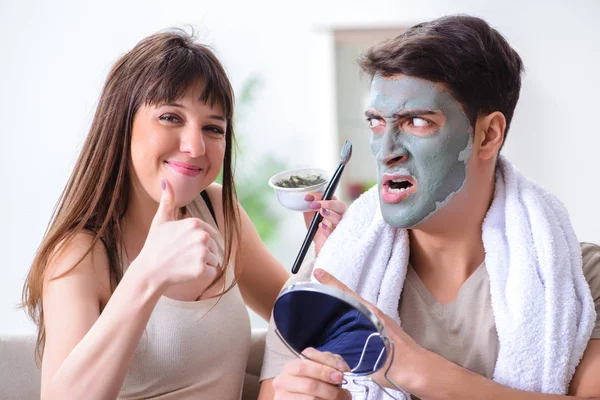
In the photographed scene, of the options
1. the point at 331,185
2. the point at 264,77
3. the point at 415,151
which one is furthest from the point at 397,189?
the point at 264,77

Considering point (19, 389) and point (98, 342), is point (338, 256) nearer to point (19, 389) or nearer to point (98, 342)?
point (98, 342)

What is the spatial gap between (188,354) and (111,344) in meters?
0.29

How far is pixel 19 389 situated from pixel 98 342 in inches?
20.1

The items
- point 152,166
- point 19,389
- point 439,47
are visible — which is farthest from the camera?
point 19,389

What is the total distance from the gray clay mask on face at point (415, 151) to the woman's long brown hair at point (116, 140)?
37 cm

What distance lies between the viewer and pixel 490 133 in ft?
4.69

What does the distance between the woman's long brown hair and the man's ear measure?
0.51 meters

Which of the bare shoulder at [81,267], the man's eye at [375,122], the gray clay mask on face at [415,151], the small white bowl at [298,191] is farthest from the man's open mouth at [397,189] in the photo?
the bare shoulder at [81,267]

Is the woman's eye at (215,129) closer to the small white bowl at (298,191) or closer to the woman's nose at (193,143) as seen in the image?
the woman's nose at (193,143)

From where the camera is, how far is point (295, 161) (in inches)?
185

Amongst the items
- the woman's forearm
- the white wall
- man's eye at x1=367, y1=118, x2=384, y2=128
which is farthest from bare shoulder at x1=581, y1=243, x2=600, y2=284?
the white wall

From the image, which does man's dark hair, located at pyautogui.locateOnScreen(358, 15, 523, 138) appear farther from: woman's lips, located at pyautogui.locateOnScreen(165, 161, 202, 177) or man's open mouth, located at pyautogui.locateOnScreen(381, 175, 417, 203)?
woman's lips, located at pyautogui.locateOnScreen(165, 161, 202, 177)

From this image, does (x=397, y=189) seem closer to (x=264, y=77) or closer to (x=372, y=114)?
(x=372, y=114)

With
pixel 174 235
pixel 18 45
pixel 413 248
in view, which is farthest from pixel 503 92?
pixel 18 45
